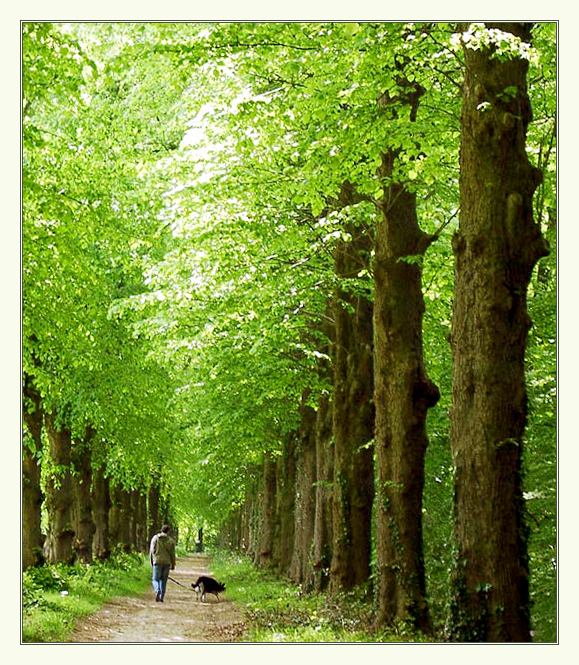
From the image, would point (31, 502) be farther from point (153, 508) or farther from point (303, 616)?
point (153, 508)

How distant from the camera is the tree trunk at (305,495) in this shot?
73.6 feet

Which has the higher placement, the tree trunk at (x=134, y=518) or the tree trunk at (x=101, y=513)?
the tree trunk at (x=101, y=513)

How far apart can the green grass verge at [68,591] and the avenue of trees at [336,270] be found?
2.29ft

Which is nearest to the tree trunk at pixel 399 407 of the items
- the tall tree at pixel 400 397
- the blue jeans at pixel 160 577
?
the tall tree at pixel 400 397

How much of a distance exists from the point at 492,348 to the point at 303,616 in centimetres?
655

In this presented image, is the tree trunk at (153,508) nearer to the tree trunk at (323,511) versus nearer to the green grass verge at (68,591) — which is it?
the green grass verge at (68,591)

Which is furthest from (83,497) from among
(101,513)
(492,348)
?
(492,348)

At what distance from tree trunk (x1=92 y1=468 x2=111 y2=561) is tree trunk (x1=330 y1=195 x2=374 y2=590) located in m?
12.2

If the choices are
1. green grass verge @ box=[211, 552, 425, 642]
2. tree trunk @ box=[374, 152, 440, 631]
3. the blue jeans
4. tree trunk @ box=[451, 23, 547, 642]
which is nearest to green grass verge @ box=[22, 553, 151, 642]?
the blue jeans

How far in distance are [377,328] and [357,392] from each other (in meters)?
3.57

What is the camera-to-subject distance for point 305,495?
2311 centimetres

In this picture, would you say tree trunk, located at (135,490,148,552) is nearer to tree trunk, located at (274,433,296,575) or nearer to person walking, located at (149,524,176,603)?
tree trunk, located at (274,433,296,575)

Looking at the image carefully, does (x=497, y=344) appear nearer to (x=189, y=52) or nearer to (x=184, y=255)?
(x=189, y=52)

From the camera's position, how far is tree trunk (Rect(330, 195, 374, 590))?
15.8 m
